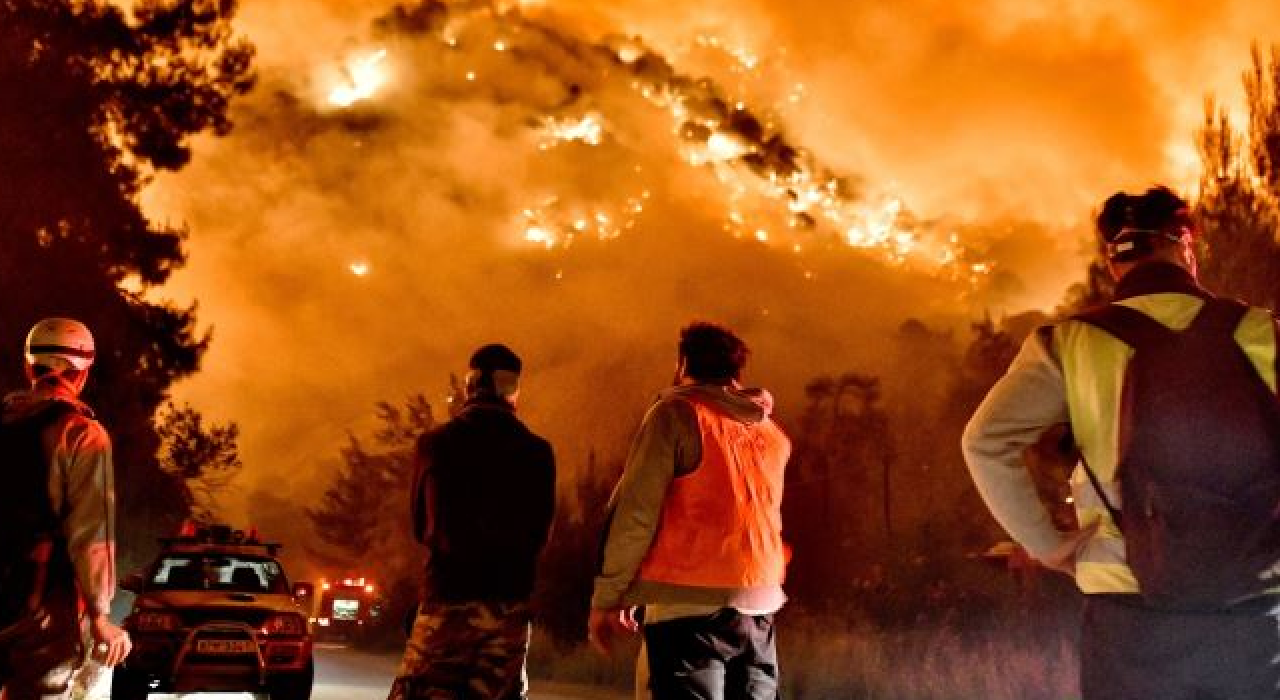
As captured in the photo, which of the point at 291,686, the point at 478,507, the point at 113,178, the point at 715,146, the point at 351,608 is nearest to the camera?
the point at 478,507

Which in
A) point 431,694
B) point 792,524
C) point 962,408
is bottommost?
point 431,694

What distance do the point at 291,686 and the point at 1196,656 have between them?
33.4 feet

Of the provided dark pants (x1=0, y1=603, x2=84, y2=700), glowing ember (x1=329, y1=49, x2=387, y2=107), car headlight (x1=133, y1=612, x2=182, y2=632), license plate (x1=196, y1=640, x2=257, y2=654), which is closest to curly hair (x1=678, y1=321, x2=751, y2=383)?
dark pants (x1=0, y1=603, x2=84, y2=700)

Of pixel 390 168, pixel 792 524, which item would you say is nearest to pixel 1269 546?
pixel 792 524

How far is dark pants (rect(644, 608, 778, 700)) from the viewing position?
4.64 metres

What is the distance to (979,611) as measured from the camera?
16109 mm

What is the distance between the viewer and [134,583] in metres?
11.2

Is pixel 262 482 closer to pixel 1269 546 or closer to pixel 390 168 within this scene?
pixel 390 168

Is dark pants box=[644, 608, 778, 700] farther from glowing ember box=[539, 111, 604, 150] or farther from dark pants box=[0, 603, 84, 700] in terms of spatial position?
glowing ember box=[539, 111, 604, 150]

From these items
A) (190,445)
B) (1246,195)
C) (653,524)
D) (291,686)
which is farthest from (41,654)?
(190,445)

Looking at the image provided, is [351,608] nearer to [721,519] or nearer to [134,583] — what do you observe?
[134,583]

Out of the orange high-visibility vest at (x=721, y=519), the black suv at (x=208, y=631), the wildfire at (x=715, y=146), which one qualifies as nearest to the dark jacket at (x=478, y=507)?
the orange high-visibility vest at (x=721, y=519)

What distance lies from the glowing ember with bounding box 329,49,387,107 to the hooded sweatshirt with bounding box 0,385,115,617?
59.7 meters

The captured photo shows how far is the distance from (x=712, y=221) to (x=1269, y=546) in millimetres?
56780
